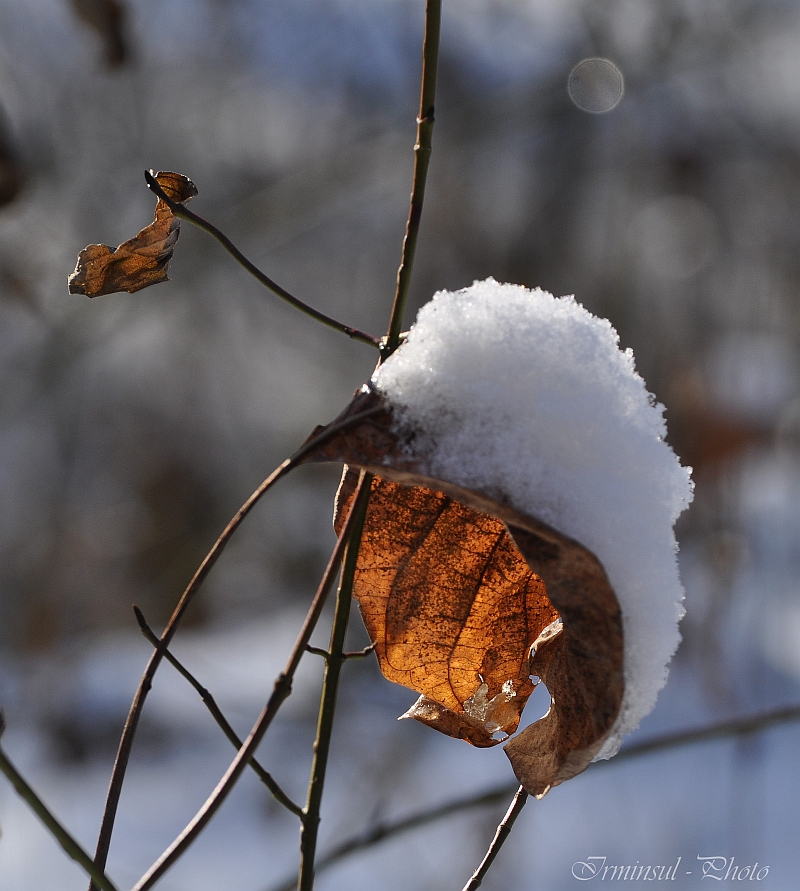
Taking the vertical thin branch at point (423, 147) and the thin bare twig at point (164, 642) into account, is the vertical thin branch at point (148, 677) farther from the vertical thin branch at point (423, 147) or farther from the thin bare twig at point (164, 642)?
the vertical thin branch at point (423, 147)

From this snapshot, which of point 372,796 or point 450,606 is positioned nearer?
point 450,606

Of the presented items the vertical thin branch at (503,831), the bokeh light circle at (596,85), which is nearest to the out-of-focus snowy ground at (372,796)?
the vertical thin branch at (503,831)

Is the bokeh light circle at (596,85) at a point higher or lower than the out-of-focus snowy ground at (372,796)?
higher

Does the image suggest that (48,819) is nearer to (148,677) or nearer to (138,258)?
(148,677)

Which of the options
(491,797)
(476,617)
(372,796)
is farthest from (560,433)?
(372,796)

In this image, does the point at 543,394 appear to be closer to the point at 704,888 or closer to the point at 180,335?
the point at 704,888

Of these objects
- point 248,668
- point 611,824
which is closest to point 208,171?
point 248,668
